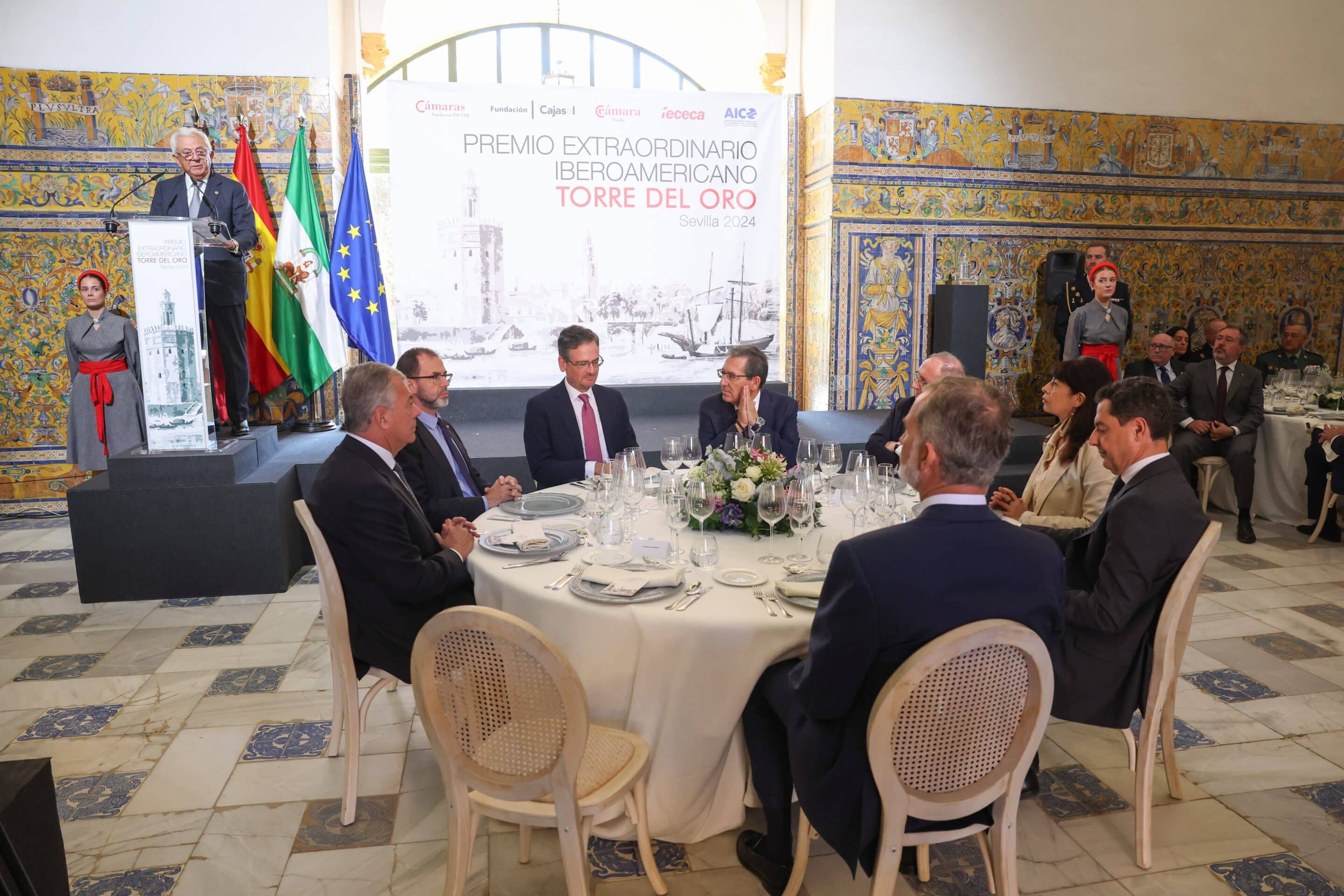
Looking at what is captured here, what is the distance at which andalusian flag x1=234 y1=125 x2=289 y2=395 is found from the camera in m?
6.79

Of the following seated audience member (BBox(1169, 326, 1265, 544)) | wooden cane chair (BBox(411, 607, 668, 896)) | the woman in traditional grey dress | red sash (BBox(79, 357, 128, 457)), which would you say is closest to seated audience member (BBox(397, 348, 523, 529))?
wooden cane chair (BBox(411, 607, 668, 896))

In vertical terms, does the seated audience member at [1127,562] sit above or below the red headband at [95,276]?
below

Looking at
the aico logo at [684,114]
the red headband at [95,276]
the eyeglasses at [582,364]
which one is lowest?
the eyeglasses at [582,364]

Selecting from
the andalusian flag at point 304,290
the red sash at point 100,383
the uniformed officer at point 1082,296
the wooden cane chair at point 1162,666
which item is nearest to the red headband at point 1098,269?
the uniformed officer at point 1082,296

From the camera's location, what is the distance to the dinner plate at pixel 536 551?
9.37ft

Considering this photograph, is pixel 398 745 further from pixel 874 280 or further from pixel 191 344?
pixel 874 280

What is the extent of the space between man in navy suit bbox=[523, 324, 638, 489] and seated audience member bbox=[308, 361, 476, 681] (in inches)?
52.4

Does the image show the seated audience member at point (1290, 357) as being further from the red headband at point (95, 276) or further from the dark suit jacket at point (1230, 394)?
the red headband at point (95, 276)

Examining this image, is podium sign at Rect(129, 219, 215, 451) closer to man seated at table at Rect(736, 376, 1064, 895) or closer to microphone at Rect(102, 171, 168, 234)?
microphone at Rect(102, 171, 168, 234)

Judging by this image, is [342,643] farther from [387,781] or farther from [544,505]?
[544,505]

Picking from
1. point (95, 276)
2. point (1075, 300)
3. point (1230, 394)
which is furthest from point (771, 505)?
point (1075, 300)

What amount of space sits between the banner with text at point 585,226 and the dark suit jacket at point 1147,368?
125 inches

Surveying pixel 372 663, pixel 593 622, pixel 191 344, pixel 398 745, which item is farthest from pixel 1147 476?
pixel 191 344

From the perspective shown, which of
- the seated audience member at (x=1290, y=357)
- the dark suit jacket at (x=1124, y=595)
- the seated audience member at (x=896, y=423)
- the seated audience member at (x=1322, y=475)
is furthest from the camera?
the seated audience member at (x=1290, y=357)
